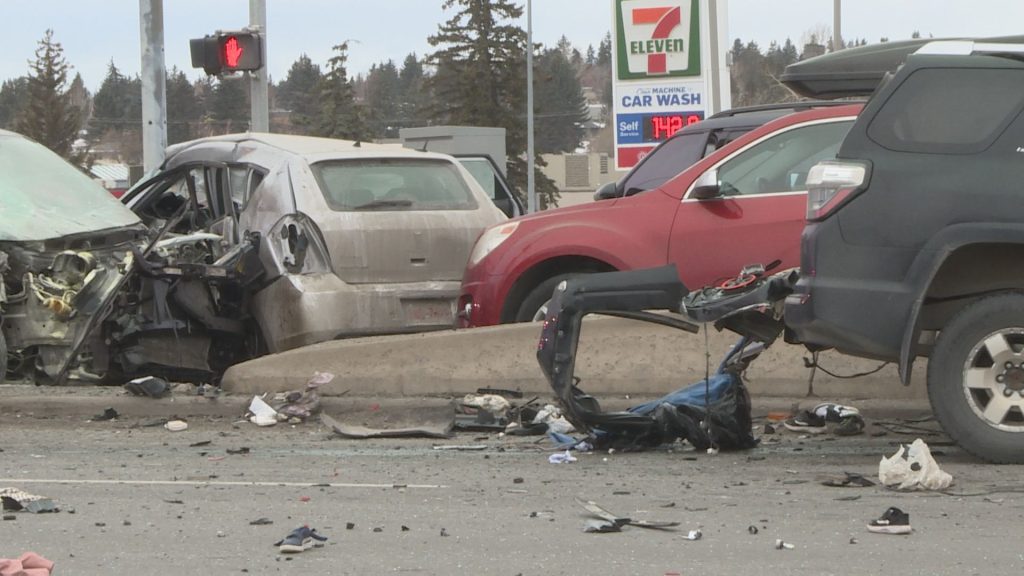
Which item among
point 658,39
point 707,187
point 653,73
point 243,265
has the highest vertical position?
point 658,39

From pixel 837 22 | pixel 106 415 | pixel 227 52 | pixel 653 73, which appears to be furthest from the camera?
pixel 837 22

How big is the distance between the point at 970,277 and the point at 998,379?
1.73 ft

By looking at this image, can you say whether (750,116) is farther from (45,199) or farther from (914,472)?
(914,472)

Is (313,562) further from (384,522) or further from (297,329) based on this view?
(297,329)

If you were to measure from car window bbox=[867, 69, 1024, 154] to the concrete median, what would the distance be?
2.08 meters

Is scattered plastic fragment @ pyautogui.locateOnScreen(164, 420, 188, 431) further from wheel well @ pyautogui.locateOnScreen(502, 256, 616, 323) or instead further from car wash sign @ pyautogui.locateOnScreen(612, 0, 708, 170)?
car wash sign @ pyautogui.locateOnScreen(612, 0, 708, 170)

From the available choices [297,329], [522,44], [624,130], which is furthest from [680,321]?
[522,44]

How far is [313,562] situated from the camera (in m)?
5.55

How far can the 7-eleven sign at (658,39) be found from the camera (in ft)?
76.4

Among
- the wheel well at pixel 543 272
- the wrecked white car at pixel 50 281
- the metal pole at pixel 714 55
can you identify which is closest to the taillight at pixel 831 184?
the wheel well at pixel 543 272

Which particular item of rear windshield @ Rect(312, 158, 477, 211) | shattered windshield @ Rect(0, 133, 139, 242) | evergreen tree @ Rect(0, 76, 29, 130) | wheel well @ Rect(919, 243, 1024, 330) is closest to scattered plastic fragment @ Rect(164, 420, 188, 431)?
shattered windshield @ Rect(0, 133, 139, 242)

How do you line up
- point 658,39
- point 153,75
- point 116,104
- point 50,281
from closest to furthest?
point 50,281
point 153,75
point 658,39
point 116,104

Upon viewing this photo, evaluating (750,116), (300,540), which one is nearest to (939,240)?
(300,540)

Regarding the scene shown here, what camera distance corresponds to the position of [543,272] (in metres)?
10.5
